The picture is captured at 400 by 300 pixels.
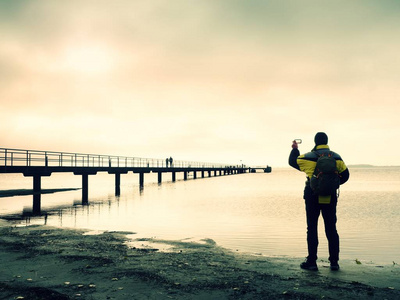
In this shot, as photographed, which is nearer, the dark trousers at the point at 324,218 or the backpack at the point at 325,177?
the backpack at the point at 325,177

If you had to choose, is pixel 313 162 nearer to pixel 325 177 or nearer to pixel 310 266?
pixel 325 177

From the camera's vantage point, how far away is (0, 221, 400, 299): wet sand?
16.2 ft

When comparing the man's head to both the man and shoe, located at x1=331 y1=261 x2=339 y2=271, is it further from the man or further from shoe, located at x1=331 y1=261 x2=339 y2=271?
shoe, located at x1=331 y1=261 x2=339 y2=271

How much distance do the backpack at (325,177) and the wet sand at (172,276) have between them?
1455 millimetres

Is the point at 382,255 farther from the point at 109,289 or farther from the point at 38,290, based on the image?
the point at 38,290

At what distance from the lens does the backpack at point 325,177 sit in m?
5.99

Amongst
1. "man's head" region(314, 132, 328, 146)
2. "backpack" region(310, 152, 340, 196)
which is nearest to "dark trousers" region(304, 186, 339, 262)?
"backpack" region(310, 152, 340, 196)

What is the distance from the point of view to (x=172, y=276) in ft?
19.1

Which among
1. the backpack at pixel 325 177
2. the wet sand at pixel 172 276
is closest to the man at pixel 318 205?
the backpack at pixel 325 177

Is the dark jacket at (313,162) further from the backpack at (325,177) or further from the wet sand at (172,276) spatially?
the wet sand at (172,276)

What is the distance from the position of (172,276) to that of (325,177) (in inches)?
124

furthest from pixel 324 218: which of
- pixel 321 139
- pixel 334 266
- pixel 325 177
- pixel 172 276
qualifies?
pixel 172 276

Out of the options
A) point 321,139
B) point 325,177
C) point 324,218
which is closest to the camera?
point 325,177

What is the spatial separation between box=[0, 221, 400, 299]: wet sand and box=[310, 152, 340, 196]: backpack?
1.46 metres
